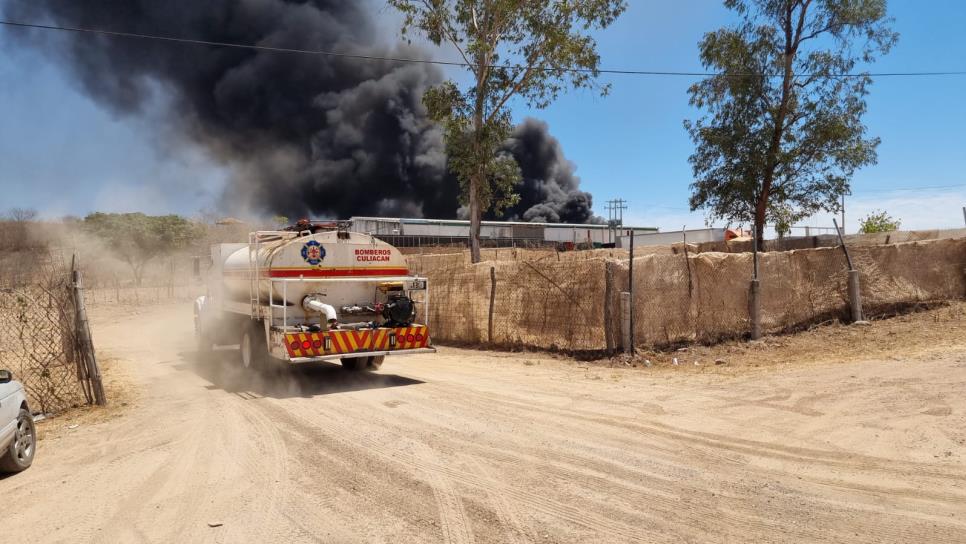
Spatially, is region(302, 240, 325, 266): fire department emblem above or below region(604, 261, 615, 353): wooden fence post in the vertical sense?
above

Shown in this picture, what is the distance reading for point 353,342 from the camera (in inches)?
379

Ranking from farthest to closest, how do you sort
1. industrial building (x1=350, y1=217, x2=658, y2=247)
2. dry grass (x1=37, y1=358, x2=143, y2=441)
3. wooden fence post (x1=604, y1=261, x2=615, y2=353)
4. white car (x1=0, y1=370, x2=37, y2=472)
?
industrial building (x1=350, y1=217, x2=658, y2=247)
wooden fence post (x1=604, y1=261, x2=615, y2=353)
dry grass (x1=37, y1=358, x2=143, y2=441)
white car (x1=0, y1=370, x2=37, y2=472)

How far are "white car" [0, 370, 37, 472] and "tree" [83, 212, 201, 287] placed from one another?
3971 centimetres

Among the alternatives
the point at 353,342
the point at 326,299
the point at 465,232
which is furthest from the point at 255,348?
the point at 465,232

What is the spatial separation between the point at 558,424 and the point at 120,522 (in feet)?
14.1

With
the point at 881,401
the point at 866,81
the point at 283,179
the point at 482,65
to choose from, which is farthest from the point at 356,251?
the point at 283,179

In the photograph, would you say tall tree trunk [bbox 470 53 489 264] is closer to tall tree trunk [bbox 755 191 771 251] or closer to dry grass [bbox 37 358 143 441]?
tall tree trunk [bbox 755 191 771 251]

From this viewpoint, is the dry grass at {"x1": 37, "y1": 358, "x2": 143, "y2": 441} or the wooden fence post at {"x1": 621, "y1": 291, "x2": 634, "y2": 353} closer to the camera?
the dry grass at {"x1": 37, "y1": 358, "x2": 143, "y2": 441}

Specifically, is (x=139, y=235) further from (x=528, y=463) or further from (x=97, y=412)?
(x=528, y=463)

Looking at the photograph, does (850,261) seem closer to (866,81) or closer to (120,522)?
(866,81)

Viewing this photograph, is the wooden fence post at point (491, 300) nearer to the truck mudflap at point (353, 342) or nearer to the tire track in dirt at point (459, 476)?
the truck mudflap at point (353, 342)

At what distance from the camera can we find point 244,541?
417cm

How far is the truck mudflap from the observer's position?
9.23m

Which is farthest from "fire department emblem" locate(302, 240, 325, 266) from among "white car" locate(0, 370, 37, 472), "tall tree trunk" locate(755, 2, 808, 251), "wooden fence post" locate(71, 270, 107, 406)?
"tall tree trunk" locate(755, 2, 808, 251)
